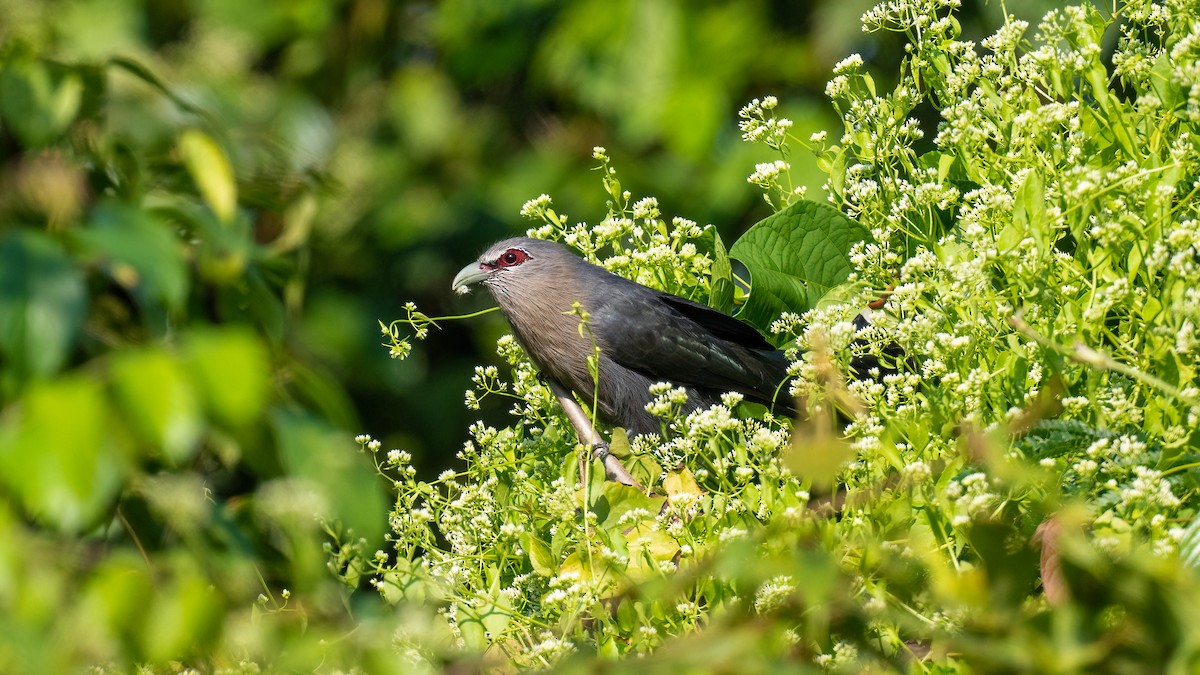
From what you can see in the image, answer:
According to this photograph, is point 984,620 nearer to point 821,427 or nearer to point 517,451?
point 821,427

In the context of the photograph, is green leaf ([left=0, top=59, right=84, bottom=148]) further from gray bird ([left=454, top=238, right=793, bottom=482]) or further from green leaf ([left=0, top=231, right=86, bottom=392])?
gray bird ([left=454, top=238, right=793, bottom=482])

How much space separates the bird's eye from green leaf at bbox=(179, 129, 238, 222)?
248 centimetres

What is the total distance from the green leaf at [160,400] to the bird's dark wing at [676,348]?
2.26m

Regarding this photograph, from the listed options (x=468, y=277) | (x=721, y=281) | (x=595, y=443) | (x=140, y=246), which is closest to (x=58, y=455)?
(x=140, y=246)

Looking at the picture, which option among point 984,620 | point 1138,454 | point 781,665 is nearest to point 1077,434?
point 1138,454

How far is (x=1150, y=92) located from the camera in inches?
69.1

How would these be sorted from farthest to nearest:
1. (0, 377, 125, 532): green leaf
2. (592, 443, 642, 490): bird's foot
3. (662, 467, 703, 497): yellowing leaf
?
(592, 443, 642, 490): bird's foot, (662, 467, 703, 497): yellowing leaf, (0, 377, 125, 532): green leaf

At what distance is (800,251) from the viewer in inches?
81.1

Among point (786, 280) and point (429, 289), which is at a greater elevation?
point (786, 280)

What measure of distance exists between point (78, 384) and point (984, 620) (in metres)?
0.75

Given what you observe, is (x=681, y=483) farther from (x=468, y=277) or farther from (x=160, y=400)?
(x=468, y=277)

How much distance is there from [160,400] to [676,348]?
2.60 metres

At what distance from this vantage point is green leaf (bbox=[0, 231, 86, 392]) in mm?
1004

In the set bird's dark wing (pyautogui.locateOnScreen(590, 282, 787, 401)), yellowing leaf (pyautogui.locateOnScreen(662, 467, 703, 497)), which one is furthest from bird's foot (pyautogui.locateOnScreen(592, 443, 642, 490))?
bird's dark wing (pyautogui.locateOnScreen(590, 282, 787, 401))
